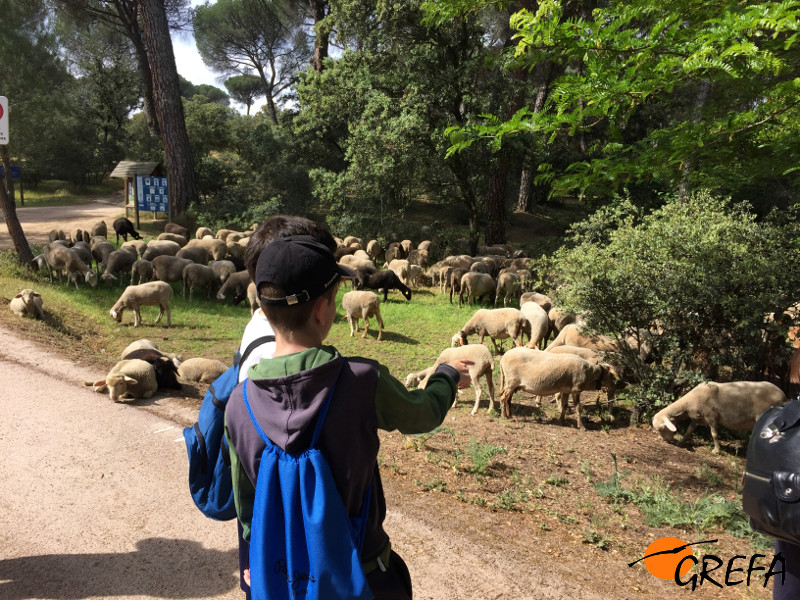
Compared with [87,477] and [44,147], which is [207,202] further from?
[87,477]

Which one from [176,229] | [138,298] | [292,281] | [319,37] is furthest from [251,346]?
[319,37]

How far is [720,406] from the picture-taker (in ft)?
21.6

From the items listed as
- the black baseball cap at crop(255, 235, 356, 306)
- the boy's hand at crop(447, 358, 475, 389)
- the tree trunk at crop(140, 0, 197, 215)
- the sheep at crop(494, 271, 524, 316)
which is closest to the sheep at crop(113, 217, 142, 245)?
the tree trunk at crop(140, 0, 197, 215)

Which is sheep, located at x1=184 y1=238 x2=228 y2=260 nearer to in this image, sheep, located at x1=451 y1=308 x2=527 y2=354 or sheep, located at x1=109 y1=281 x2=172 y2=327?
sheep, located at x1=109 y1=281 x2=172 y2=327

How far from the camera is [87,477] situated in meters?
5.20

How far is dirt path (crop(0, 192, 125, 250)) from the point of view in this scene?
847 inches

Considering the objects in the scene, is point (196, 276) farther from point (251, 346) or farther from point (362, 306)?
point (251, 346)

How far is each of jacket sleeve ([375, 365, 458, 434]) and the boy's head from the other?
12.8 inches

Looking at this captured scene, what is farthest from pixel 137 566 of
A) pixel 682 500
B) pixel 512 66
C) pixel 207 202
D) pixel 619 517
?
pixel 207 202

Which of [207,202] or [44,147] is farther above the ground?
[44,147]

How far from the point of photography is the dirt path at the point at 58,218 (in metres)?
21.5

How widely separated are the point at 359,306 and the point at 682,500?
26.0ft

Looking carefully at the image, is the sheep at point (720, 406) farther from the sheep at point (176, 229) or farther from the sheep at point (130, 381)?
the sheep at point (176, 229)

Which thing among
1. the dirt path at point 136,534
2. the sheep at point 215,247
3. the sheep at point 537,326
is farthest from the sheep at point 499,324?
the sheep at point 215,247
